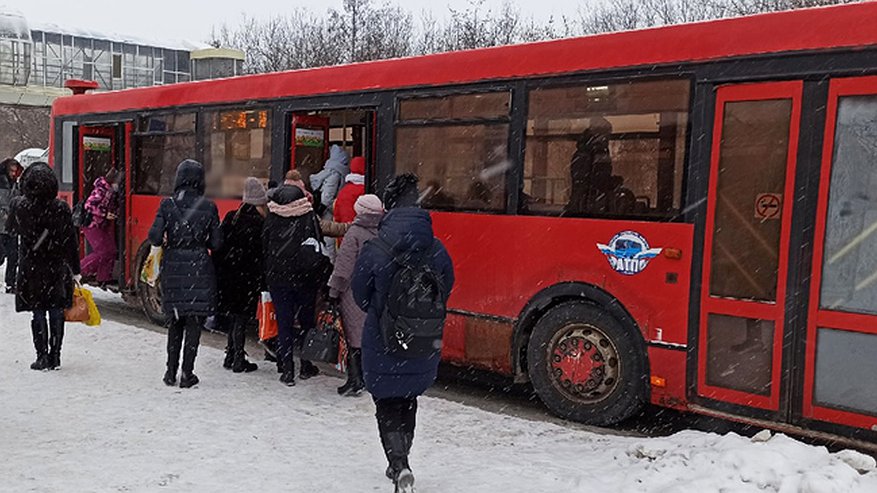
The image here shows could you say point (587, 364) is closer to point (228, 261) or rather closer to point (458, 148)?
point (458, 148)

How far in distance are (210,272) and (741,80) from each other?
4.61m

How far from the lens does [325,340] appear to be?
6949 millimetres

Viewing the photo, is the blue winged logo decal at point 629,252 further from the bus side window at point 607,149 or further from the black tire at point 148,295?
the black tire at point 148,295

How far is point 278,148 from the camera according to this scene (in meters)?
9.18

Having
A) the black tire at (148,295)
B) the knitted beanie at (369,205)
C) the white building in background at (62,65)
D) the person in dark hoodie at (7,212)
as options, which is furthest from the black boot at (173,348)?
the white building in background at (62,65)

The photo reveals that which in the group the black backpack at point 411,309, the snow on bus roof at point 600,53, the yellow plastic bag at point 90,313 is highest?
the snow on bus roof at point 600,53

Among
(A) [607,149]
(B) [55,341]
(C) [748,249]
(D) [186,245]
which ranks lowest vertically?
(B) [55,341]

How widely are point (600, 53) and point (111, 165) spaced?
8.41 meters

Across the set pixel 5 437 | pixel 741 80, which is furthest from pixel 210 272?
pixel 741 80

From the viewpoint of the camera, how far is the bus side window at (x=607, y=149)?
20.0 ft

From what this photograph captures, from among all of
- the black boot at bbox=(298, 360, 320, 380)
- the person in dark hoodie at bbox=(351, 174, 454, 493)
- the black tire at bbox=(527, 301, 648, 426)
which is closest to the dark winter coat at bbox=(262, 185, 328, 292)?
the black boot at bbox=(298, 360, 320, 380)

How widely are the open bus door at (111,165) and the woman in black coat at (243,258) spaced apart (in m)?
4.03

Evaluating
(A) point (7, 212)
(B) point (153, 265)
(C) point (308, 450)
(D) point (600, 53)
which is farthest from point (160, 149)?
(D) point (600, 53)

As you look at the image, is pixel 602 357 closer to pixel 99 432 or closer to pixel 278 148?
pixel 99 432
